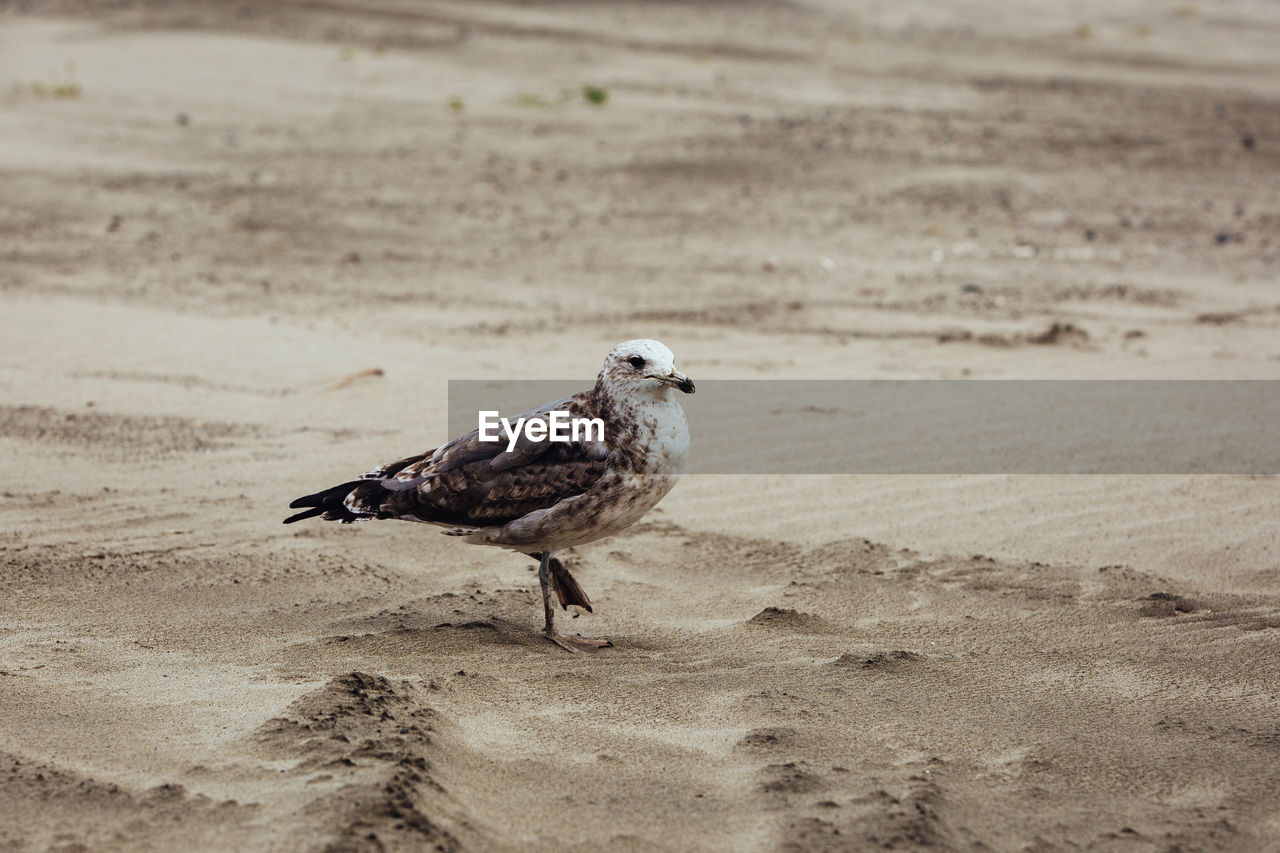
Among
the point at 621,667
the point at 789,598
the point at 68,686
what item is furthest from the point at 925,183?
the point at 68,686

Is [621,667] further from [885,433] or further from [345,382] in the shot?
[345,382]

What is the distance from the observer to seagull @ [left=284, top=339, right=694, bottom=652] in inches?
194

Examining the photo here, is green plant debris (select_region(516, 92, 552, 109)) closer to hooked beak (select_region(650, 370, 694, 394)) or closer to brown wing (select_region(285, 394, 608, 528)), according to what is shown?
brown wing (select_region(285, 394, 608, 528))

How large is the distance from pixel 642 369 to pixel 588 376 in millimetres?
4642

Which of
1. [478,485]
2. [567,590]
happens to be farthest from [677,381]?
[567,590]

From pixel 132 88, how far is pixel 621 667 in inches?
594

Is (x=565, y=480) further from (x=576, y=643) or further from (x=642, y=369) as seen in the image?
(x=576, y=643)
